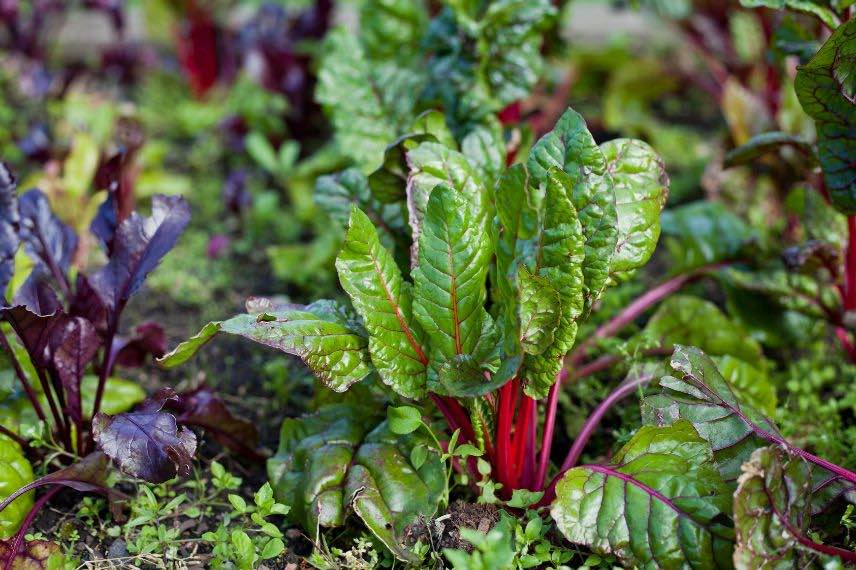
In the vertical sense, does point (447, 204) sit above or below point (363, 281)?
above

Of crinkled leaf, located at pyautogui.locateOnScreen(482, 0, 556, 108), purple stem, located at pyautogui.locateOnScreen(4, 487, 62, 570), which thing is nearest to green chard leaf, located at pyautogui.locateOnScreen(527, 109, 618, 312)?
crinkled leaf, located at pyautogui.locateOnScreen(482, 0, 556, 108)

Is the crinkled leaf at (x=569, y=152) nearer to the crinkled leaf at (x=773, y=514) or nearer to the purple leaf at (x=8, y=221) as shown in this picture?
the crinkled leaf at (x=773, y=514)

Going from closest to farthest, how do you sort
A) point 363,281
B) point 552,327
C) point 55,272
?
point 552,327
point 363,281
point 55,272

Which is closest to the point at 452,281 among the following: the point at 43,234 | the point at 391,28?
the point at 43,234

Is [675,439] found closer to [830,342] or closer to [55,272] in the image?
[830,342]

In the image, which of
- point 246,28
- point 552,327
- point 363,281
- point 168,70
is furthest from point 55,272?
point 168,70
